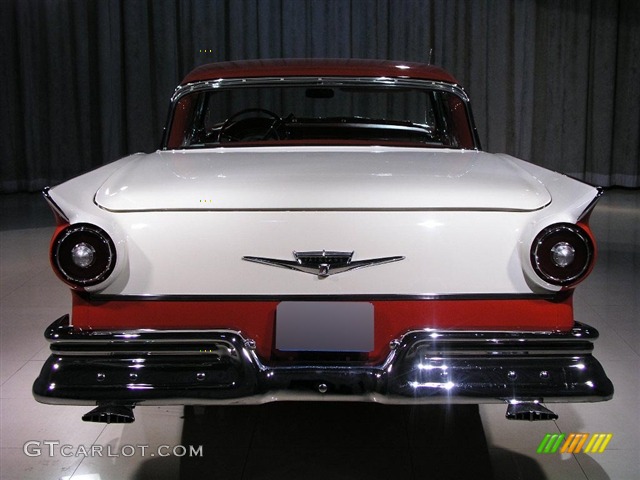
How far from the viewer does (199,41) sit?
9438 millimetres

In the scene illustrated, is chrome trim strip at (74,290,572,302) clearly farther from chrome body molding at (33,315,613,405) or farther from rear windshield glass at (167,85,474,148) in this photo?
rear windshield glass at (167,85,474,148)

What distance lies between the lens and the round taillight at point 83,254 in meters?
2.14

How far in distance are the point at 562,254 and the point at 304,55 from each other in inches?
305

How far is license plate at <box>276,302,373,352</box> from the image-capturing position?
6.89ft

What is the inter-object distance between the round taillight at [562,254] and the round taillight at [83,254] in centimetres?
110

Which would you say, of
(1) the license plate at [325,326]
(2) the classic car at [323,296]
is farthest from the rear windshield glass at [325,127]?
(1) the license plate at [325,326]

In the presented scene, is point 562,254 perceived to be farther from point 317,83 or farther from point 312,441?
point 317,83

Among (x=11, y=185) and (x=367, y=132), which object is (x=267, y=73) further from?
(x=11, y=185)

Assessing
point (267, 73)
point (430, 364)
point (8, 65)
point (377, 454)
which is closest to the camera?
point (430, 364)

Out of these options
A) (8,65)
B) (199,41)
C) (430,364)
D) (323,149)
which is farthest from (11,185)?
(430,364)

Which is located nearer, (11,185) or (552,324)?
(552,324)

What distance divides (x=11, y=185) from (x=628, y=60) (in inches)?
287

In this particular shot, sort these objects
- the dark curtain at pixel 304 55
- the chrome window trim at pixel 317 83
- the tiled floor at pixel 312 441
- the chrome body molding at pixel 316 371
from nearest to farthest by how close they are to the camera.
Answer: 1. the chrome body molding at pixel 316 371
2. the tiled floor at pixel 312 441
3. the chrome window trim at pixel 317 83
4. the dark curtain at pixel 304 55

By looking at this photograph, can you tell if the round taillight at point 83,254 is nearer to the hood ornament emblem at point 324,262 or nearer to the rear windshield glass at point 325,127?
the hood ornament emblem at point 324,262
